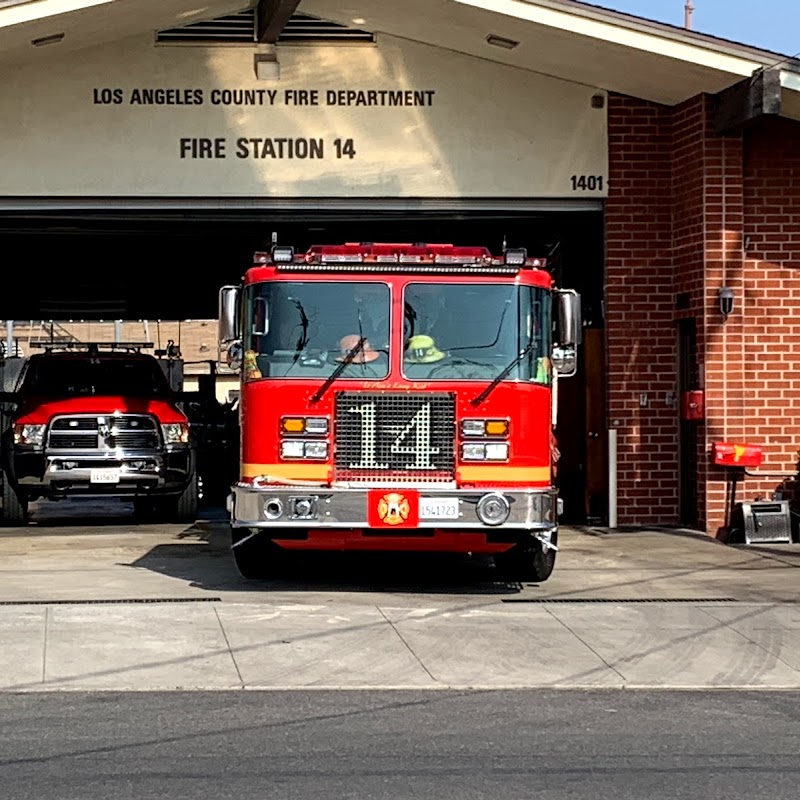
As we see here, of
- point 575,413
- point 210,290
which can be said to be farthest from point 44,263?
point 575,413

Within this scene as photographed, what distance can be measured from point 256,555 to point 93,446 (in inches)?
217

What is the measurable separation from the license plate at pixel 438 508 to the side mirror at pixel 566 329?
4.89ft

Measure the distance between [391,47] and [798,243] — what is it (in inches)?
192

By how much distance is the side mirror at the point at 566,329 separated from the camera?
13258 mm

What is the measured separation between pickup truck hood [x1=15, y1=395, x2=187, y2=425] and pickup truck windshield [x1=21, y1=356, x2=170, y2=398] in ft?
1.67

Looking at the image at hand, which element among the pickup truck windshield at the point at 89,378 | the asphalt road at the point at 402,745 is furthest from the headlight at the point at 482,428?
the pickup truck windshield at the point at 89,378

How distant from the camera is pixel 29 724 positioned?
8547mm

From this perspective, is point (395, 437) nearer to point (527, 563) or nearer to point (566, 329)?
point (566, 329)

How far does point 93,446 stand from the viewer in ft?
61.9

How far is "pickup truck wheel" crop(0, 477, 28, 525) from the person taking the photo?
19672 mm

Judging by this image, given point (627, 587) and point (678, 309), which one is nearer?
point (627, 587)

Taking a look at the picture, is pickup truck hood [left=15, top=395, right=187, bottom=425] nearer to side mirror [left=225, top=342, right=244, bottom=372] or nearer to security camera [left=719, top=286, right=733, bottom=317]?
side mirror [left=225, top=342, right=244, bottom=372]

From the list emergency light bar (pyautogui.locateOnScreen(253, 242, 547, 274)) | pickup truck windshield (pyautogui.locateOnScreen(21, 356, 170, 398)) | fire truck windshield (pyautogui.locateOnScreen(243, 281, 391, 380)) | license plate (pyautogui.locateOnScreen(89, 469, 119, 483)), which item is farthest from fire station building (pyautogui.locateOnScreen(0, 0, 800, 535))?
fire truck windshield (pyautogui.locateOnScreen(243, 281, 391, 380))

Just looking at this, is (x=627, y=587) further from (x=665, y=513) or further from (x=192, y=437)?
(x=192, y=437)
